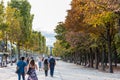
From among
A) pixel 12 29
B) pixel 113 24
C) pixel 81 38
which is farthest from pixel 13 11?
pixel 113 24

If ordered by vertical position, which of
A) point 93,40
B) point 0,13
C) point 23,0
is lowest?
point 93,40

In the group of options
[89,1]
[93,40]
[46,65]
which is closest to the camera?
[89,1]

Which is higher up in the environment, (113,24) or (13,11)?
(13,11)

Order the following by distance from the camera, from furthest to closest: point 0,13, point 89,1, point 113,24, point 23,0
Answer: point 23,0 → point 0,13 → point 113,24 → point 89,1

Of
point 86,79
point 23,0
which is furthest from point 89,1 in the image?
point 23,0

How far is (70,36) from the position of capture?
223 feet

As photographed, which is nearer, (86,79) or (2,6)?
(86,79)

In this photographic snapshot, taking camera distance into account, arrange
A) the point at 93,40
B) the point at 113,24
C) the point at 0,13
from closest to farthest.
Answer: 1. the point at 113,24
2. the point at 93,40
3. the point at 0,13

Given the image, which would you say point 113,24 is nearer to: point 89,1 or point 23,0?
point 89,1

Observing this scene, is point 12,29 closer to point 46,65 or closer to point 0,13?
point 0,13

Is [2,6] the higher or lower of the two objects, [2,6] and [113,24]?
the higher

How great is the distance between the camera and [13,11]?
83.1 metres

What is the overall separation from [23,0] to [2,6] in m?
23.5

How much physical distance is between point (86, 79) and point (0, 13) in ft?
116
